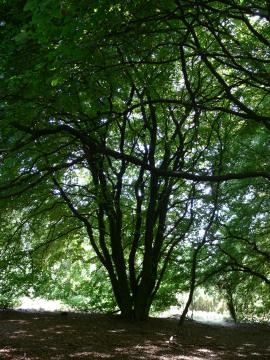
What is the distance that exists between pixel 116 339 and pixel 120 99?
534 cm

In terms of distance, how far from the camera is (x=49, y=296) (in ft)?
60.6

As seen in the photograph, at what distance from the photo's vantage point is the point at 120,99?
10164 millimetres

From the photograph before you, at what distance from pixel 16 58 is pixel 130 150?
636cm

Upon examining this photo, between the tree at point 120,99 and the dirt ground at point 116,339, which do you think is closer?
the tree at point 120,99

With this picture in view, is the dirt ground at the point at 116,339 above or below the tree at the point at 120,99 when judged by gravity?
below

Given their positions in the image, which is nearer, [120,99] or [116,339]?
[116,339]

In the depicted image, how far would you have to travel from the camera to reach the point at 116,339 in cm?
801

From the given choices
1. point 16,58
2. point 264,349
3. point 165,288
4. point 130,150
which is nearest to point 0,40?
point 16,58

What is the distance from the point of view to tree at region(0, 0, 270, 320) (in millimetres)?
4812

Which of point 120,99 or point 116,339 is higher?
point 120,99

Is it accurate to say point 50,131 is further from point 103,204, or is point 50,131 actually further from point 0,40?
point 103,204

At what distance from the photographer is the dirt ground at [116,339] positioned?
6.73m

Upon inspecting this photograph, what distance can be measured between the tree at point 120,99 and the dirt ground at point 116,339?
1.33 metres

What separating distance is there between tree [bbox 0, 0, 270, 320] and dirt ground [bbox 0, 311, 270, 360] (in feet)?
Answer: 4.35
